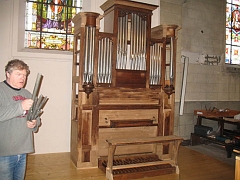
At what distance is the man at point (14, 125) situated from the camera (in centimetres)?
206

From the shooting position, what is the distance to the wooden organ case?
4160mm

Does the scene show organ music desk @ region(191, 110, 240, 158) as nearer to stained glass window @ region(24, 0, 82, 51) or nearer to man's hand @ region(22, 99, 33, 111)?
stained glass window @ region(24, 0, 82, 51)

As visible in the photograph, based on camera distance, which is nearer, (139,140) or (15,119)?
(15,119)

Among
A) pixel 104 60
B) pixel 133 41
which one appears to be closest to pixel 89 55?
pixel 104 60

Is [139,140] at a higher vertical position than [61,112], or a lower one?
lower

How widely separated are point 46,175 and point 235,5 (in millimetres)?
7398

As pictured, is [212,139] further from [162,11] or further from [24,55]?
[24,55]

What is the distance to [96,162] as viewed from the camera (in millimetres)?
4234

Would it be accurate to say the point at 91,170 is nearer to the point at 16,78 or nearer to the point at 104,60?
the point at 104,60

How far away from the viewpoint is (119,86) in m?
4.42

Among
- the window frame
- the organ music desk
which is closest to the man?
the window frame

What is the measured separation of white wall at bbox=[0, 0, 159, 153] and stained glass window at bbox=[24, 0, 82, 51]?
0.22 m

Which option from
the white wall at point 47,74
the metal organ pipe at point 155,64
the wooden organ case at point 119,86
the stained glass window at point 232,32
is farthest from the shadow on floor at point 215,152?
the white wall at point 47,74

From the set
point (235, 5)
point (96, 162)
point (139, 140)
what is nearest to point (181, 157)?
point (139, 140)
